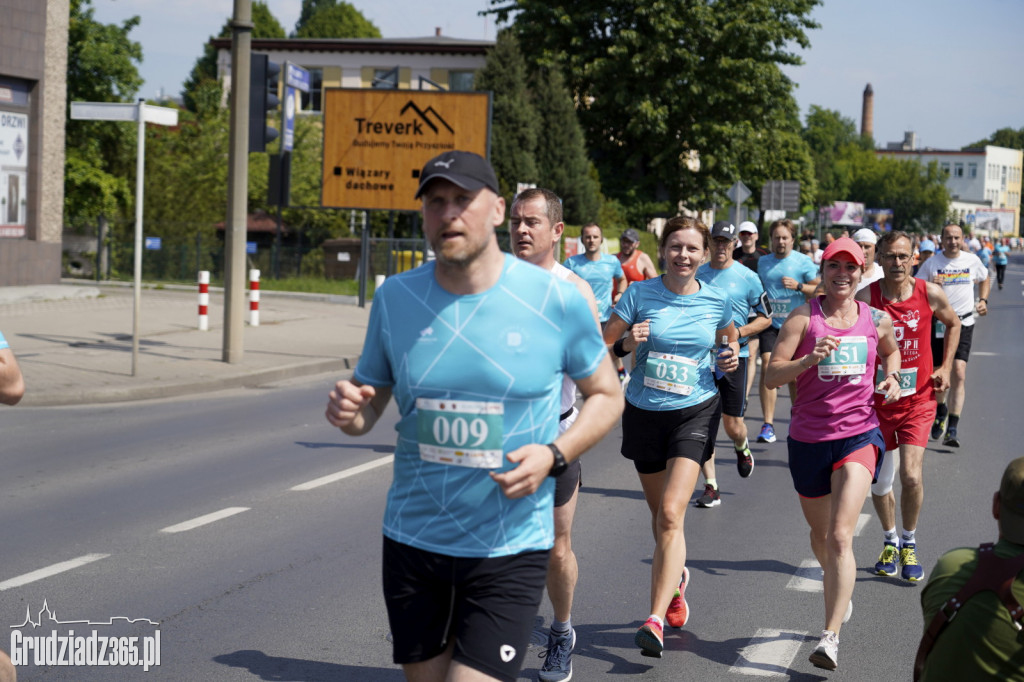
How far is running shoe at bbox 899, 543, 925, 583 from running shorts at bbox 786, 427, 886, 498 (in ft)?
4.64

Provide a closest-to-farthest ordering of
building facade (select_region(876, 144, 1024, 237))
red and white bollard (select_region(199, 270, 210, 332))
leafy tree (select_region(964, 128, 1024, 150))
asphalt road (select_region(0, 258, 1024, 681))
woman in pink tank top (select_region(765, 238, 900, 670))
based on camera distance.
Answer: asphalt road (select_region(0, 258, 1024, 681))
woman in pink tank top (select_region(765, 238, 900, 670))
red and white bollard (select_region(199, 270, 210, 332))
building facade (select_region(876, 144, 1024, 237))
leafy tree (select_region(964, 128, 1024, 150))

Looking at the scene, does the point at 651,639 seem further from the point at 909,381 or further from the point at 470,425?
the point at 909,381

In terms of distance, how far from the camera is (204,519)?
24.8 feet

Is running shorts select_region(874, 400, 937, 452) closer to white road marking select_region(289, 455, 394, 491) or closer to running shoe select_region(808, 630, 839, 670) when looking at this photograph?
running shoe select_region(808, 630, 839, 670)

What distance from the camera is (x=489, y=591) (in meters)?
3.23

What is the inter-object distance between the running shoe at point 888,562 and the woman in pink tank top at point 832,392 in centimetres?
137

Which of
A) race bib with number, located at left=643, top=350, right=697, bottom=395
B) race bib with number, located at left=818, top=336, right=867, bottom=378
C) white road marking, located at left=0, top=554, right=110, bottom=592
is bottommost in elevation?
white road marking, located at left=0, top=554, right=110, bottom=592

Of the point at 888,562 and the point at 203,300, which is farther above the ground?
the point at 203,300

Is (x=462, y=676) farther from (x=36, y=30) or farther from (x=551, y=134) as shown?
(x=551, y=134)

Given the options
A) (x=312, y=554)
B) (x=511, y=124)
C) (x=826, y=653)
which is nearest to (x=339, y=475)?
(x=312, y=554)

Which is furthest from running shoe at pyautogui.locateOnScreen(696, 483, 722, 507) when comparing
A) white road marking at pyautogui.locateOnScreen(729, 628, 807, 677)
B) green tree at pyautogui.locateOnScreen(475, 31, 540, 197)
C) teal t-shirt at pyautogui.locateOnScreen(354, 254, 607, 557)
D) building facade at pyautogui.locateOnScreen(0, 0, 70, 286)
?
green tree at pyautogui.locateOnScreen(475, 31, 540, 197)

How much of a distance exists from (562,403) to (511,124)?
36.8 metres

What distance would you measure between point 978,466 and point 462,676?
8.15m

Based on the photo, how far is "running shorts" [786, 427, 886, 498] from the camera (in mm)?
5371
